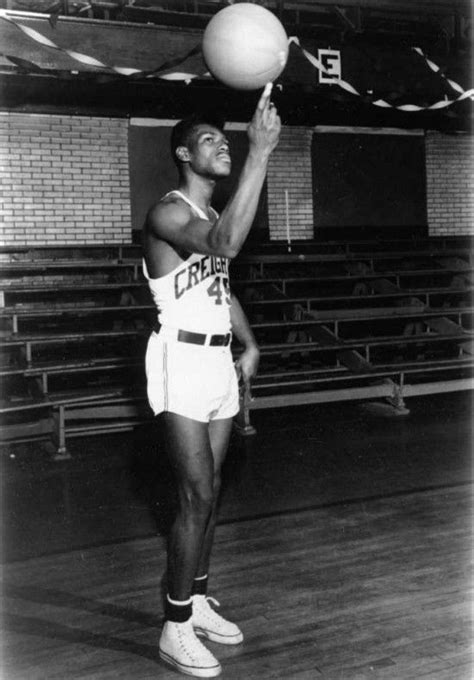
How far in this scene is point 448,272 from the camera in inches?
419

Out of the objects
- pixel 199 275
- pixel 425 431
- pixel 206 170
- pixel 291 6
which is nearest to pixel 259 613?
pixel 199 275

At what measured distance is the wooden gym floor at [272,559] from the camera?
300 cm

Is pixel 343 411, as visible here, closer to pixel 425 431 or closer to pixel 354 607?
pixel 425 431

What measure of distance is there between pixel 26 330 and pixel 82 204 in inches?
89.7

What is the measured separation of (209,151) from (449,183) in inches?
432

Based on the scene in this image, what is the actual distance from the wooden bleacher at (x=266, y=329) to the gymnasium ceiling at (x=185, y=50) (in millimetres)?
1986

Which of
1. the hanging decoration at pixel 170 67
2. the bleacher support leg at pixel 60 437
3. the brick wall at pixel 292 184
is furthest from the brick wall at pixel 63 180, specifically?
the bleacher support leg at pixel 60 437

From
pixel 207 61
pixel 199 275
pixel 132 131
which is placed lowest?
pixel 199 275

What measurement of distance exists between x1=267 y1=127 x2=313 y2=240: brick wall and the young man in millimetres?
8930

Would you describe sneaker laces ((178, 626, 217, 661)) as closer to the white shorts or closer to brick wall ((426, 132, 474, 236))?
the white shorts

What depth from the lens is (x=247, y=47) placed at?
Answer: 295 cm

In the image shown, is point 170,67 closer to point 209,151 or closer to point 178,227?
point 209,151

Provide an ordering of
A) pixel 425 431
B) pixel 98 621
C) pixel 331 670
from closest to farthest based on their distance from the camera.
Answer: pixel 331 670 → pixel 98 621 → pixel 425 431

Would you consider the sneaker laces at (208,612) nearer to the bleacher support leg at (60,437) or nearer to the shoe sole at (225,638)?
the shoe sole at (225,638)
